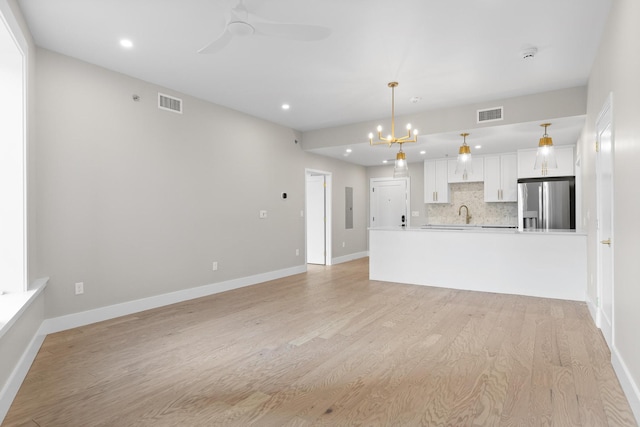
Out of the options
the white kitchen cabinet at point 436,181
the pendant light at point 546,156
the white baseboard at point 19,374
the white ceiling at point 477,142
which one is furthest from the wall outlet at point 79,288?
the white kitchen cabinet at point 436,181

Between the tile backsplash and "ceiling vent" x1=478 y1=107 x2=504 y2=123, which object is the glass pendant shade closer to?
"ceiling vent" x1=478 y1=107 x2=504 y2=123

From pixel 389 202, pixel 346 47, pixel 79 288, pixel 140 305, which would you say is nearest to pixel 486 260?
pixel 346 47

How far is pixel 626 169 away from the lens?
2.31 metres

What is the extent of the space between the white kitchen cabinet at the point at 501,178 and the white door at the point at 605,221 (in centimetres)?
396

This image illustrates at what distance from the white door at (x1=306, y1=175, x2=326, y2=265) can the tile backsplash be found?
2720mm

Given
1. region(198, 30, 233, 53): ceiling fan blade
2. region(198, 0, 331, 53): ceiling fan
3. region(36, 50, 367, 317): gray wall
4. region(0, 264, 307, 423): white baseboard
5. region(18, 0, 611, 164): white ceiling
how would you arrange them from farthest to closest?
region(36, 50, 367, 317): gray wall, region(18, 0, 611, 164): white ceiling, region(198, 30, 233, 53): ceiling fan blade, region(198, 0, 331, 53): ceiling fan, region(0, 264, 307, 423): white baseboard

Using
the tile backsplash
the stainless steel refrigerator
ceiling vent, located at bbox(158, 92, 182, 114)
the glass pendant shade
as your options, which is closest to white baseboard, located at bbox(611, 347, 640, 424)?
the glass pendant shade

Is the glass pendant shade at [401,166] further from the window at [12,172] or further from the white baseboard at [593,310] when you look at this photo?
the window at [12,172]

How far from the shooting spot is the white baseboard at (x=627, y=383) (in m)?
1.98

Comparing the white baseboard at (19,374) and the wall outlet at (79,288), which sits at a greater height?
the wall outlet at (79,288)

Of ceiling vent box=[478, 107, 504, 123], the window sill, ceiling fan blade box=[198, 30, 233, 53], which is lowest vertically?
the window sill

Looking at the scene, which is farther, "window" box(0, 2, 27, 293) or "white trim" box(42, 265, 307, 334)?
"white trim" box(42, 265, 307, 334)

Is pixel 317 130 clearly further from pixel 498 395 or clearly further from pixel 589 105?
pixel 498 395

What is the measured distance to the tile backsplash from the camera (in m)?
7.81
